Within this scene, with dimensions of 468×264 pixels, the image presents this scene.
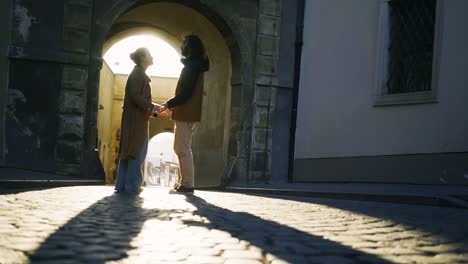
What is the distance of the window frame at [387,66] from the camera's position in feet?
24.2

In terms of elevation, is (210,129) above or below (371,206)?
above

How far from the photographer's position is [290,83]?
397 inches

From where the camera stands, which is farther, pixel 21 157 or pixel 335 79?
pixel 335 79

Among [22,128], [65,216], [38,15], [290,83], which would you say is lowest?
[65,216]

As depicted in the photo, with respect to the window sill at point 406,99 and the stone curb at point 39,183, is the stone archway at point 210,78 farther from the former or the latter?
the window sill at point 406,99

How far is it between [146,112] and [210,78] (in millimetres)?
6164

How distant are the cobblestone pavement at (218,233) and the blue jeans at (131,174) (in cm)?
100

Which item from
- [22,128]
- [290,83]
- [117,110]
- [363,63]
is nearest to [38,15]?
[22,128]

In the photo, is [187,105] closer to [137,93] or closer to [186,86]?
[186,86]

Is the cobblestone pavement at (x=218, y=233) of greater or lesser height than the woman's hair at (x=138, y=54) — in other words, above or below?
below

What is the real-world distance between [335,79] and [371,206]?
4.45 m

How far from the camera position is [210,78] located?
39.9 ft

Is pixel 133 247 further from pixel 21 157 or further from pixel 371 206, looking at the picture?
pixel 21 157

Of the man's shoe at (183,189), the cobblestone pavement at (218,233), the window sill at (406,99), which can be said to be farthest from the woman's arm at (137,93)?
the window sill at (406,99)
